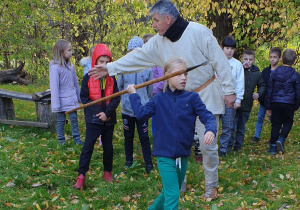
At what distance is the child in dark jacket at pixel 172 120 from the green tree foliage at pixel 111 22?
3.84 m

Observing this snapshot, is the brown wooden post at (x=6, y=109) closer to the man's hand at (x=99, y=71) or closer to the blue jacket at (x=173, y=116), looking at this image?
the man's hand at (x=99, y=71)

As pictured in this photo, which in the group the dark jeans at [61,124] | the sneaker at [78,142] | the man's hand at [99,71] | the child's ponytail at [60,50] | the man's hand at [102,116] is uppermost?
the child's ponytail at [60,50]

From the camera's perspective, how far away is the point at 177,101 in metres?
3.77

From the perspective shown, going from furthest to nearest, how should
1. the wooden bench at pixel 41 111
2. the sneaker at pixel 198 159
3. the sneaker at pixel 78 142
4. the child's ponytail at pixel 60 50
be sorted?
the wooden bench at pixel 41 111
the sneaker at pixel 78 142
the child's ponytail at pixel 60 50
the sneaker at pixel 198 159

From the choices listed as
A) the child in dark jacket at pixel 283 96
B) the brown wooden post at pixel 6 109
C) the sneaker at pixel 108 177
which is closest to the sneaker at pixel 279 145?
the child in dark jacket at pixel 283 96

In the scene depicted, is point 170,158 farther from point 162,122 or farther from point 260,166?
point 260,166

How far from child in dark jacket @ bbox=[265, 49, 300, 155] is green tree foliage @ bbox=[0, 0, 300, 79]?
1.72 meters

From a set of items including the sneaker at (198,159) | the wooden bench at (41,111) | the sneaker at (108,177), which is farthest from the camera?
the wooden bench at (41,111)

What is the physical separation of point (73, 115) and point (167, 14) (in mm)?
3604

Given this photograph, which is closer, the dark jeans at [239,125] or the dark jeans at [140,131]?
the dark jeans at [140,131]

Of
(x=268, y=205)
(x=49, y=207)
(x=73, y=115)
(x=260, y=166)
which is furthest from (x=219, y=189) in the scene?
(x=73, y=115)

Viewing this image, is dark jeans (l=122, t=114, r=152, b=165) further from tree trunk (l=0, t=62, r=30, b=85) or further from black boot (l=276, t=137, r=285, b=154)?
tree trunk (l=0, t=62, r=30, b=85)

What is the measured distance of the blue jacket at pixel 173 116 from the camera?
374 centimetres

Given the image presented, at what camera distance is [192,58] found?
14.5ft
